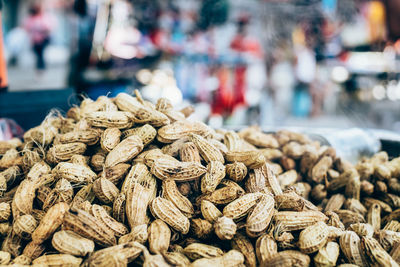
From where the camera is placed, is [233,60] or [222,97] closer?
[222,97]

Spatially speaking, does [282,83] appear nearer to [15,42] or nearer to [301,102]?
[301,102]

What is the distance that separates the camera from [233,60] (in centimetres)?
743

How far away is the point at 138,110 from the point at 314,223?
1198mm

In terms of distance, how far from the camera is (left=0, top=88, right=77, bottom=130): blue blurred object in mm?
3186

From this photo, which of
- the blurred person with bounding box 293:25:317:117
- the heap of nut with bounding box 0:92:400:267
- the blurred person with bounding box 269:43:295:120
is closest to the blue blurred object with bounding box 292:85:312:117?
the blurred person with bounding box 293:25:317:117

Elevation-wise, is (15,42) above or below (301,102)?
above

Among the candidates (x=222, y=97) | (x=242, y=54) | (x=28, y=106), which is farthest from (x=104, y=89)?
(x=242, y=54)

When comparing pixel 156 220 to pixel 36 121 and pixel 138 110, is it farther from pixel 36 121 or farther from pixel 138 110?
pixel 36 121

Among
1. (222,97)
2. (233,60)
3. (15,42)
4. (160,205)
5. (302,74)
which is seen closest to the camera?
(160,205)

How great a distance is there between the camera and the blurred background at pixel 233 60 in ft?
20.0

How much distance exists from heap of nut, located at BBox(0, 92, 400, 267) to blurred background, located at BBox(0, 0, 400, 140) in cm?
154

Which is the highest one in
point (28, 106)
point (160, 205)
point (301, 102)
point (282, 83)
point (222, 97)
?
point (28, 106)

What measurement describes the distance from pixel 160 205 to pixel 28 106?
230cm

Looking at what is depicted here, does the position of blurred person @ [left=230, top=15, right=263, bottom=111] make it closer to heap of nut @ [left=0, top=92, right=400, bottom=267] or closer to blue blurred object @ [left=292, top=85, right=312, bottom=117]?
blue blurred object @ [left=292, top=85, right=312, bottom=117]
